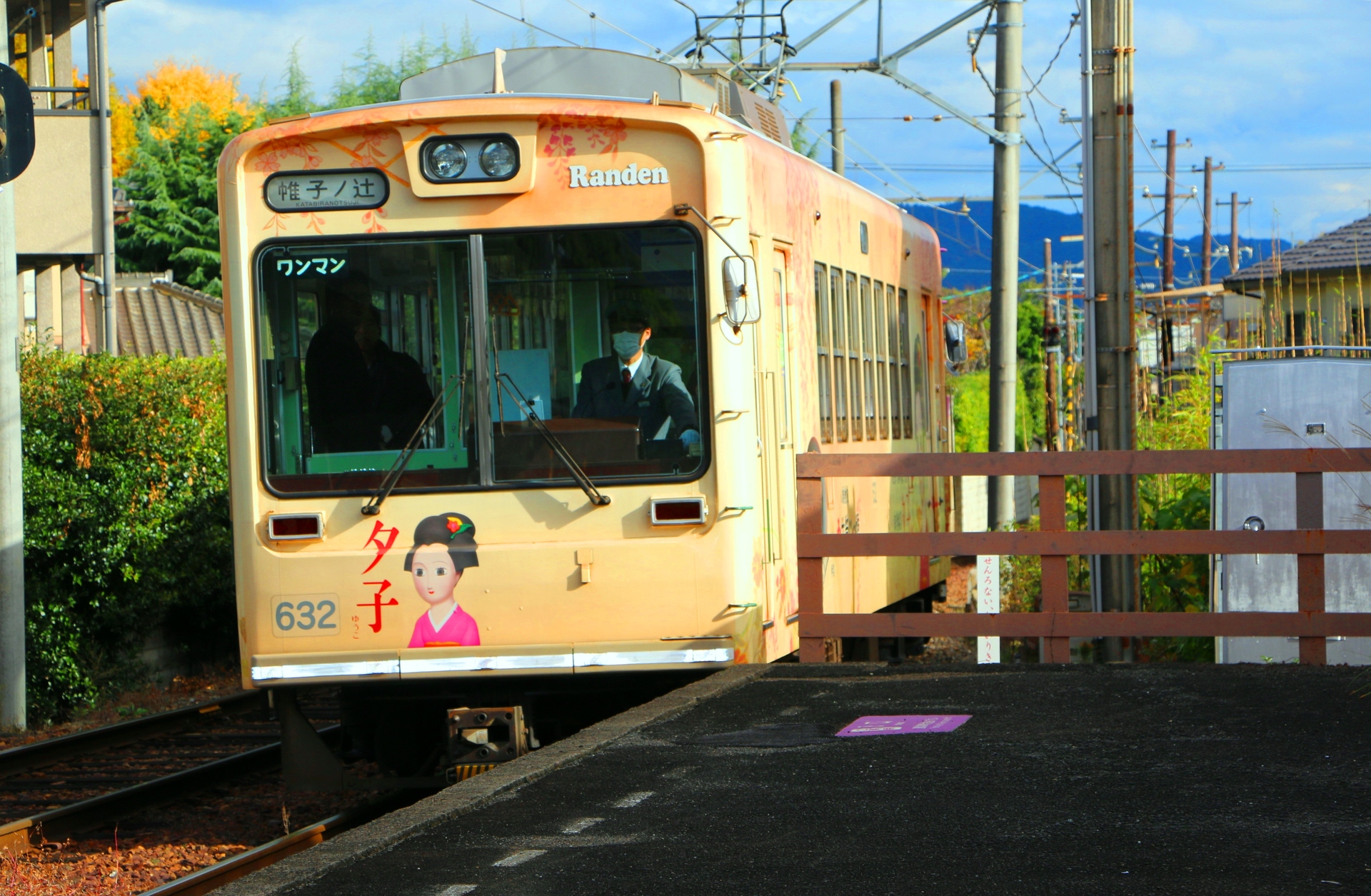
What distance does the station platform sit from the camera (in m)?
4.08

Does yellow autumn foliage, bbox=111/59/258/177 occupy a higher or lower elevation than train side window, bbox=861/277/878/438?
higher

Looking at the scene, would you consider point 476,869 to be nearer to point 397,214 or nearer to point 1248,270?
point 397,214

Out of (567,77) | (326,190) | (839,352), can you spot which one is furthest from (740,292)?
(839,352)

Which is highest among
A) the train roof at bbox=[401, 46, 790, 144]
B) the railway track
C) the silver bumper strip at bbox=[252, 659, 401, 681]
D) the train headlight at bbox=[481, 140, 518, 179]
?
the train roof at bbox=[401, 46, 790, 144]

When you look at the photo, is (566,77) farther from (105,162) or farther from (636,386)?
(105,162)

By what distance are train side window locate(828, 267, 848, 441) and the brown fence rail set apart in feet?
5.34

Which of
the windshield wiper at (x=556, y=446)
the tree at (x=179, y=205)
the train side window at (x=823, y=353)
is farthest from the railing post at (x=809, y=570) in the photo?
the tree at (x=179, y=205)

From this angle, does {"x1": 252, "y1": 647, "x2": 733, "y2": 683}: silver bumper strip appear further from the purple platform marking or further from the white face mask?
the white face mask

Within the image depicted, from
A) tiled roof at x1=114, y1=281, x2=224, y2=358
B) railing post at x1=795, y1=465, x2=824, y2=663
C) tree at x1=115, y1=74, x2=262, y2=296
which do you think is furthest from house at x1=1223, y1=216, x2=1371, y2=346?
tree at x1=115, y1=74, x2=262, y2=296

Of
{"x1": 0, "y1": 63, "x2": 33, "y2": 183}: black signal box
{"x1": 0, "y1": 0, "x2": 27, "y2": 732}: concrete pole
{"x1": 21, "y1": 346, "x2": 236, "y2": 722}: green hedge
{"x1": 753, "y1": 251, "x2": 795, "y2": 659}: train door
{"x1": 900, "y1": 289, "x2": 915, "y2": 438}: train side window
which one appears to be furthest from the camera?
{"x1": 21, "y1": 346, "x2": 236, "y2": 722}: green hedge

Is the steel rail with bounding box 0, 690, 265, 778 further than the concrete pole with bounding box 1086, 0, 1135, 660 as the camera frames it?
No

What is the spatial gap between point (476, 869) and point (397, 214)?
3.48 meters

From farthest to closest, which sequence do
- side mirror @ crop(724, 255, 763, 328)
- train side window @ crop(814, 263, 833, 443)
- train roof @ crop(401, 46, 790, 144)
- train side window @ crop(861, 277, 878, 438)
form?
train side window @ crop(861, 277, 878, 438) < train side window @ crop(814, 263, 833, 443) < train roof @ crop(401, 46, 790, 144) < side mirror @ crop(724, 255, 763, 328)

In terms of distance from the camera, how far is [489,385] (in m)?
6.84
